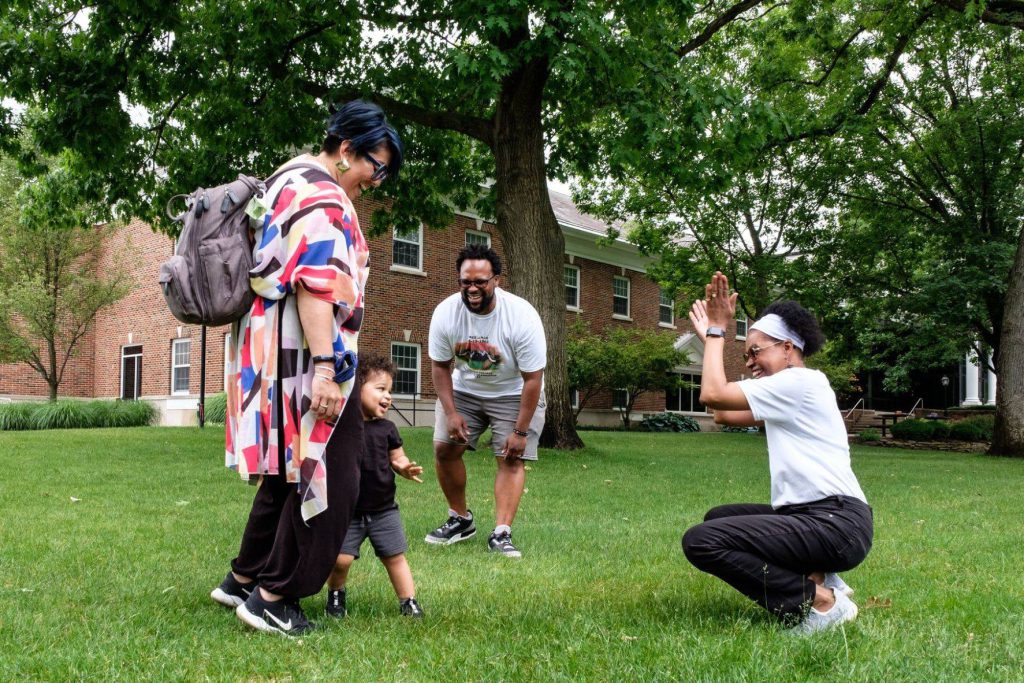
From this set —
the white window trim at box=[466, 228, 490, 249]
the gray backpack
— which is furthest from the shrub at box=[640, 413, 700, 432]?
the gray backpack

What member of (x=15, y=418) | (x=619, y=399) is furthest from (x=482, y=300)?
(x=619, y=399)

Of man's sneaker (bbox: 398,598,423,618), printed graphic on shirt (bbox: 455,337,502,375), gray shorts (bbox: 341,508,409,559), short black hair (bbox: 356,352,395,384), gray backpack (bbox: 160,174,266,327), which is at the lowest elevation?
man's sneaker (bbox: 398,598,423,618)

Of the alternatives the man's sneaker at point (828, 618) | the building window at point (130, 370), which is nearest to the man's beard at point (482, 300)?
the man's sneaker at point (828, 618)

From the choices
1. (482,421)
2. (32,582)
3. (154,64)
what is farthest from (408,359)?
(32,582)

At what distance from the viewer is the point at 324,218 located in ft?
11.4

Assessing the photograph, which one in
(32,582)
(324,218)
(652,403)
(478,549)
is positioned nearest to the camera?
(324,218)

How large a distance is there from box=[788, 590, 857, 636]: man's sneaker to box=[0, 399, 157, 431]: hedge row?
22056mm

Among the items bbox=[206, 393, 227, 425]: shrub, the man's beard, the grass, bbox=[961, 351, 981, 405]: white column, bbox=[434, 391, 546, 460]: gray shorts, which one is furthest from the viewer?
bbox=[961, 351, 981, 405]: white column

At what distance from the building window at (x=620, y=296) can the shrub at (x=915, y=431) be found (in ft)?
33.1

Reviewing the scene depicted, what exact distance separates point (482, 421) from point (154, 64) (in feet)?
35.3

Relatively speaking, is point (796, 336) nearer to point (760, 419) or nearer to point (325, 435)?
point (760, 419)

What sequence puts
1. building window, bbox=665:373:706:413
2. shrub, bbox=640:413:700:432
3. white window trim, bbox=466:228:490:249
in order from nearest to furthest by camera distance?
white window trim, bbox=466:228:490:249
shrub, bbox=640:413:700:432
building window, bbox=665:373:706:413

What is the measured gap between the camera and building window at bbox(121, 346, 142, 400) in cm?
2686

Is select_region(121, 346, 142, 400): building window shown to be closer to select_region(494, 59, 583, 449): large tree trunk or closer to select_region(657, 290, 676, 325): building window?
select_region(494, 59, 583, 449): large tree trunk
